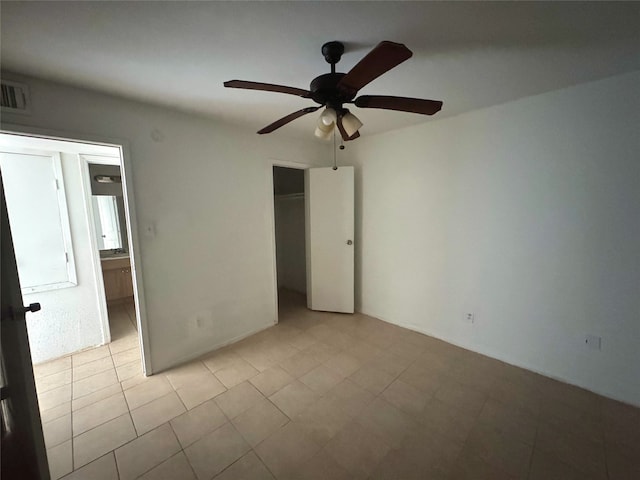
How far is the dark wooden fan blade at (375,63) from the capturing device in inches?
36.0

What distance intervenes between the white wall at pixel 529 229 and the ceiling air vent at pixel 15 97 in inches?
115

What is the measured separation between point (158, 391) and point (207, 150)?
2.13 meters

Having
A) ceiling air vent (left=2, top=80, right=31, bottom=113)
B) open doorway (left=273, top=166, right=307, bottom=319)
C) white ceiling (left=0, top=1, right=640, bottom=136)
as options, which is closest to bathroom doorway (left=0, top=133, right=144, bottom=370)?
ceiling air vent (left=2, top=80, right=31, bottom=113)

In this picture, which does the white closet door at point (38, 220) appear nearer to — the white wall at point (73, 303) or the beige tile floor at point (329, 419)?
the white wall at point (73, 303)

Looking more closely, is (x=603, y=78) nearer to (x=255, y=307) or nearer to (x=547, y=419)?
(x=547, y=419)

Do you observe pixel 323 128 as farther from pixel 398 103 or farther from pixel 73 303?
pixel 73 303

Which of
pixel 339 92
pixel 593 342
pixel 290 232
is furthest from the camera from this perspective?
pixel 290 232

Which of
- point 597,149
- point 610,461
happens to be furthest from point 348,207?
point 610,461

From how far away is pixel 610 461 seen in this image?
1.43 meters

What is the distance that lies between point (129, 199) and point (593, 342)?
378 centimetres

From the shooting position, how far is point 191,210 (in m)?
2.39

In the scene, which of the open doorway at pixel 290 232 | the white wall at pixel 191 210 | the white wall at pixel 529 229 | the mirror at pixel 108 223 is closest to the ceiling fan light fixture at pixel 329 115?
the white wall at pixel 191 210

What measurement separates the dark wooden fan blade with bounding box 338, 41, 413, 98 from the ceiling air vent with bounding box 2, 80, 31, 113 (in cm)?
198

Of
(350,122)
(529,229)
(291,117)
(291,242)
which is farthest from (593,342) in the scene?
(291,242)
